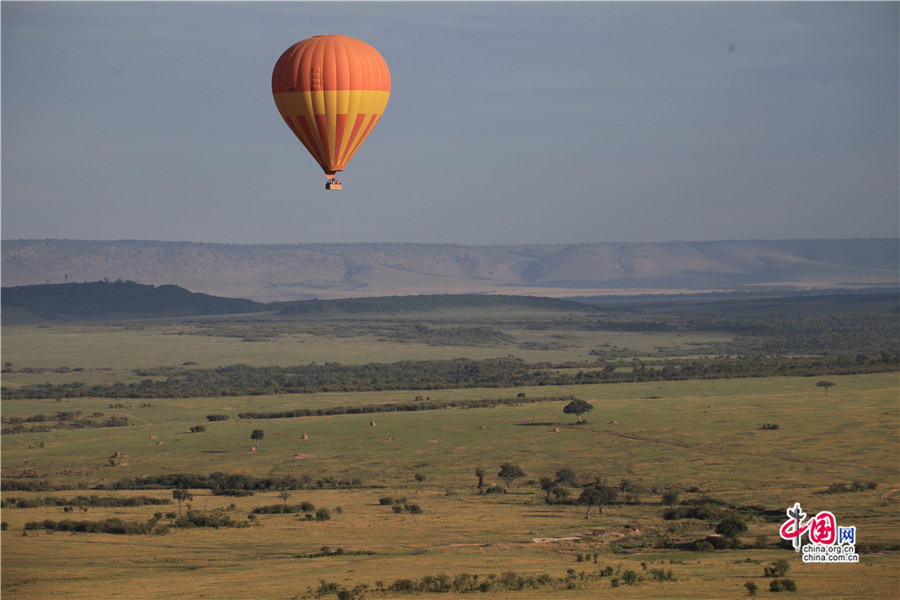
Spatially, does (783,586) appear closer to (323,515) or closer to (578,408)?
(323,515)

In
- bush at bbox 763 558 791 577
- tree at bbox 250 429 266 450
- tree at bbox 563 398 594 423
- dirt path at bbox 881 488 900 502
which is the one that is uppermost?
tree at bbox 563 398 594 423

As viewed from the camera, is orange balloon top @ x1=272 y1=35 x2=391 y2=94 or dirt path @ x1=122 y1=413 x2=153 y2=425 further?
dirt path @ x1=122 y1=413 x2=153 y2=425

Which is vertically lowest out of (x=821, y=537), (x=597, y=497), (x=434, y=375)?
(x=821, y=537)

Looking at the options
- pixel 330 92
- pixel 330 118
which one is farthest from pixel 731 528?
pixel 330 92

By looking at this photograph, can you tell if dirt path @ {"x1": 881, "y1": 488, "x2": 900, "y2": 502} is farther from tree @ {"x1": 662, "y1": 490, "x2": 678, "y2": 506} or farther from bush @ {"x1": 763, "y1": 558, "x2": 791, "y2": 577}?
bush @ {"x1": 763, "y1": 558, "x2": 791, "y2": 577}

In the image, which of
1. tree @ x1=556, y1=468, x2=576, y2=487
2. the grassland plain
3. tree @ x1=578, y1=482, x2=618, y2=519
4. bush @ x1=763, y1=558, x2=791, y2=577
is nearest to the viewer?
bush @ x1=763, y1=558, x2=791, y2=577

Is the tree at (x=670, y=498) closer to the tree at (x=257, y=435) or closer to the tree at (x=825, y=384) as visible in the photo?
the tree at (x=257, y=435)

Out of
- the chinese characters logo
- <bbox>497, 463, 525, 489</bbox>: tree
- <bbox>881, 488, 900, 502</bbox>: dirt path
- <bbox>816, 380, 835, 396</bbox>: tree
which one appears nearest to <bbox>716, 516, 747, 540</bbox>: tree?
the chinese characters logo

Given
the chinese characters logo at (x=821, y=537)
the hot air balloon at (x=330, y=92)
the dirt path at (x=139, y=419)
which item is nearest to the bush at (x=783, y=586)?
the chinese characters logo at (x=821, y=537)
